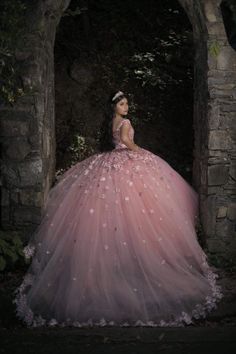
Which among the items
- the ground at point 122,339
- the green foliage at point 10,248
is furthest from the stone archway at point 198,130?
the ground at point 122,339

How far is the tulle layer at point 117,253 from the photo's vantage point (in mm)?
3941

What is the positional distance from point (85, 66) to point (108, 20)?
108cm

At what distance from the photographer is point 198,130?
5.64m

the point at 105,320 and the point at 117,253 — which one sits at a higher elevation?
the point at 117,253

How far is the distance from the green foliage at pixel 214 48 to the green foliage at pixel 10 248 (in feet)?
9.52

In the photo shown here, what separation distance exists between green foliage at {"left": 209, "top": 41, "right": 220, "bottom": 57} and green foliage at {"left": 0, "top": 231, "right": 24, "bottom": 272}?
290cm

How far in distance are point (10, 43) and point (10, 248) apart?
2059mm

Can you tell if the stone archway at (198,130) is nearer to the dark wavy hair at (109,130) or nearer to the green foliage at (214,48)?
the green foliage at (214,48)

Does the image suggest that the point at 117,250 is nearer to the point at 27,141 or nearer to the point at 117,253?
the point at 117,253

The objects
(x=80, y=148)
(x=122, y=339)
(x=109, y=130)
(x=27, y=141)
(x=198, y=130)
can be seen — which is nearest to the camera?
(x=122, y=339)

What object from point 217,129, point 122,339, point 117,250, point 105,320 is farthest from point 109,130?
point 122,339

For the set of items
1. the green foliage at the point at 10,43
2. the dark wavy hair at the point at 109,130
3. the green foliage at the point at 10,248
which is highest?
the green foliage at the point at 10,43

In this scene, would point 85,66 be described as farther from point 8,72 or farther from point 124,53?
point 8,72

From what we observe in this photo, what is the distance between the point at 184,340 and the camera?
349 centimetres
